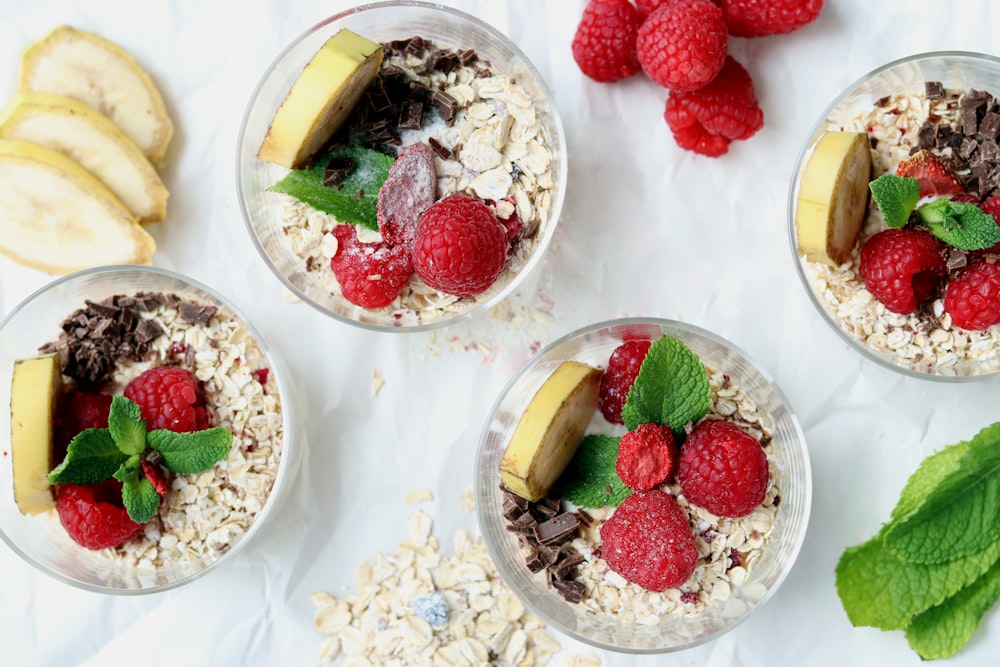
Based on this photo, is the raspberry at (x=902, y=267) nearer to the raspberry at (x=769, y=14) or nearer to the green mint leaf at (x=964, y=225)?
the green mint leaf at (x=964, y=225)

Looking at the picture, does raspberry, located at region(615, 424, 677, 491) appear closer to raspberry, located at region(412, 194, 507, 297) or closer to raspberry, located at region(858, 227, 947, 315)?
raspberry, located at region(412, 194, 507, 297)

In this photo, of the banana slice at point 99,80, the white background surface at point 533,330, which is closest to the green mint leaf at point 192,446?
the white background surface at point 533,330

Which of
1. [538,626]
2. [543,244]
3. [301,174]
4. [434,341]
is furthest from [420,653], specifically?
[301,174]

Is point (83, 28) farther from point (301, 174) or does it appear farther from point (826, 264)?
point (826, 264)

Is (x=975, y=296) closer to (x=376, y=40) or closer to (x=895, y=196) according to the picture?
(x=895, y=196)

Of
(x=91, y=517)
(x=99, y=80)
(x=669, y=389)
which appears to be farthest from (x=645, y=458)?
(x=99, y=80)
